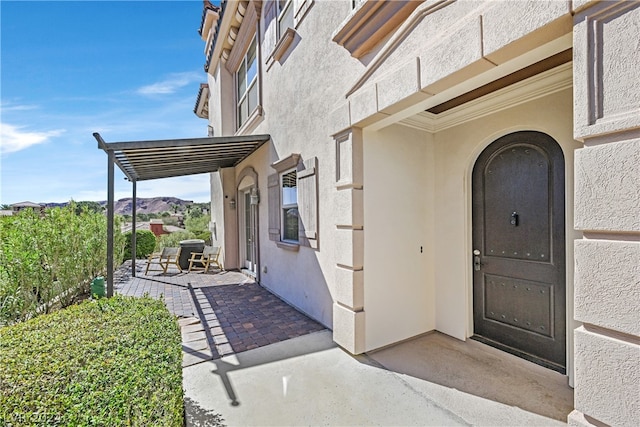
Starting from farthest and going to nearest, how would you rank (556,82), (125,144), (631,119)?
(125,144)
(556,82)
(631,119)

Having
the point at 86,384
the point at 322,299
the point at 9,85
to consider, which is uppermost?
the point at 9,85

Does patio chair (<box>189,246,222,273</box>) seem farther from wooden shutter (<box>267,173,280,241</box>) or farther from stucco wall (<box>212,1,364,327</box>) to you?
wooden shutter (<box>267,173,280,241</box>)

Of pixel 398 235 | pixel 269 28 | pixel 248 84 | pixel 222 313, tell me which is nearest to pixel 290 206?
pixel 222 313

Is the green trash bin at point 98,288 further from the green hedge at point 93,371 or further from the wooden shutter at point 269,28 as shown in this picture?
the wooden shutter at point 269,28

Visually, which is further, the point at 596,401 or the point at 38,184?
the point at 38,184

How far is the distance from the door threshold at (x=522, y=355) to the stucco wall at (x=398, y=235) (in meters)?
0.76

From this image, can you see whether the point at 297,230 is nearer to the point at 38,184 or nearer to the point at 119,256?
the point at 119,256

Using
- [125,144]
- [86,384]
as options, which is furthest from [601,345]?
[125,144]

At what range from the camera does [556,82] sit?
3.38 metres

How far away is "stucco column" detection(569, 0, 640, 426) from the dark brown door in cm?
202

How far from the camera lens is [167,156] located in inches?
291

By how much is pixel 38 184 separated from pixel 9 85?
6.03 meters

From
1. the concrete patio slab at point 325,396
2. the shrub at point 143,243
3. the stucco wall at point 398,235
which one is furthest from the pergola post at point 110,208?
the shrub at point 143,243

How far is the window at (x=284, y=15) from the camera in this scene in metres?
6.36
